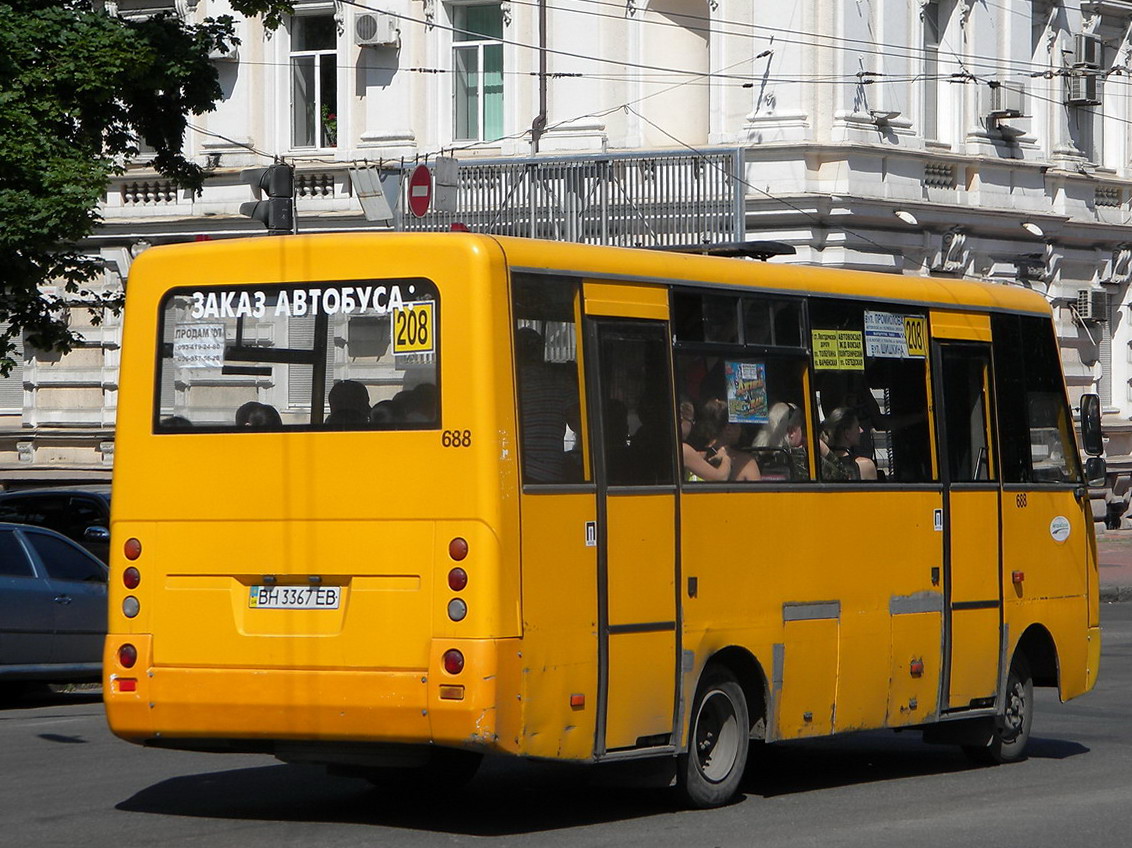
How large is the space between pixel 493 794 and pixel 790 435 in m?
2.46

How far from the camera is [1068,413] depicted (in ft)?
43.5

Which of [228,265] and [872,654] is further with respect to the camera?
[872,654]

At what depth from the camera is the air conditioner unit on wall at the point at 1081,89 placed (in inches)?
1347

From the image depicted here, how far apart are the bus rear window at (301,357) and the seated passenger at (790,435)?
2.27 m

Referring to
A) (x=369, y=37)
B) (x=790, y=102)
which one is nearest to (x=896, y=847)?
(x=790, y=102)

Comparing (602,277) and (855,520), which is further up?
(602,277)

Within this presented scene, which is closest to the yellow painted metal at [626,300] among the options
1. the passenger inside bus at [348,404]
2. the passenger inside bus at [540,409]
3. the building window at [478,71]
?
the passenger inside bus at [540,409]

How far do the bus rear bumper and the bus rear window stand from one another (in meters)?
1.11

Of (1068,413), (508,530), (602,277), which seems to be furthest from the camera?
(1068,413)

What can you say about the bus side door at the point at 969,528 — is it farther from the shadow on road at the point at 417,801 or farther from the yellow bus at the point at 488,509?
the shadow on road at the point at 417,801

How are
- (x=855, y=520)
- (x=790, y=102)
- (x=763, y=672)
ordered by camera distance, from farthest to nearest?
(x=790, y=102), (x=855, y=520), (x=763, y=672)

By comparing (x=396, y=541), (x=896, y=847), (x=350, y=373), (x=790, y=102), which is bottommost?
(x=896, y=847)

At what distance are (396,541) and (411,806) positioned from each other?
1.82m

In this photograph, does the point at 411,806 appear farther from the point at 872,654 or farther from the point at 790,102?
the point at 790,102
